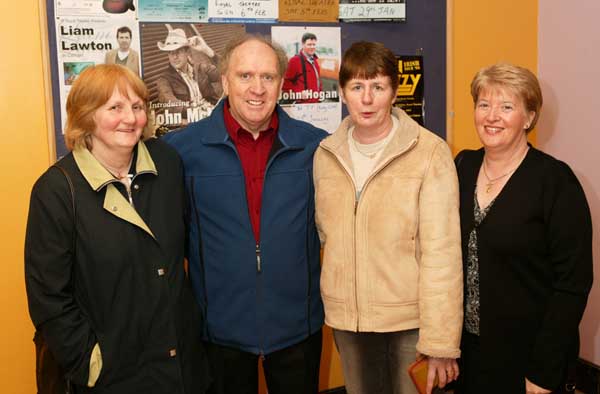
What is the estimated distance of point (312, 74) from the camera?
8.59 feet

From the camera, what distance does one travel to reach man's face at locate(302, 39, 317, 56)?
102 inches

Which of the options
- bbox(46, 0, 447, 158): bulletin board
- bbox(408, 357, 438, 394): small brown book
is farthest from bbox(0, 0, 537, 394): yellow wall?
bbox(408, 357, 438, 394): small brown book

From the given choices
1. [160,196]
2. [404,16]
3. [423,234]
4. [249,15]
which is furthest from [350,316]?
[404,16]

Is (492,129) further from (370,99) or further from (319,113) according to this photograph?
(319,113)

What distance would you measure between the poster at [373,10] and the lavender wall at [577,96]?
0.89m

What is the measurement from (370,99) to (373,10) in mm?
1156

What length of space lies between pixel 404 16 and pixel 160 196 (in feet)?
5.52

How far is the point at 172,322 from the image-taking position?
1.67m

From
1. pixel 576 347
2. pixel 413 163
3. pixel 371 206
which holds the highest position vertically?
pixel 413 163

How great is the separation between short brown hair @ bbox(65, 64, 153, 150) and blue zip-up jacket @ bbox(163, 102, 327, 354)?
1.18 feet

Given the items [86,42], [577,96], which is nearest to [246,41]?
[86,42]

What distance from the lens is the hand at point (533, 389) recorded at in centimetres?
172

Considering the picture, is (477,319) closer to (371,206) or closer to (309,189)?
(371,206)

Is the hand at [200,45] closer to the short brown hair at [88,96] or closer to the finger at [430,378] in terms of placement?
the short brown hair at [88,96]
